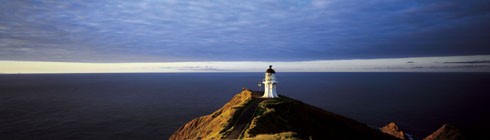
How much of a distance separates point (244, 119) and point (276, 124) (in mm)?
5137

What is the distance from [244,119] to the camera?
40.4 m

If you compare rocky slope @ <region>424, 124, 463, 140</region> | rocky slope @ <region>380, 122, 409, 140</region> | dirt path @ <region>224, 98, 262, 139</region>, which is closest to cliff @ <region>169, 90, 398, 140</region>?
dirt path @ <region>224, 98, 262, 139</region>

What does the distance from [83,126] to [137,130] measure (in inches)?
614

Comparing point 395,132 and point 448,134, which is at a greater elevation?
point 448,134

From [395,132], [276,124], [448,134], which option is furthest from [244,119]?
[448,134]

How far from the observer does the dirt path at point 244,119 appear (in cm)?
3453

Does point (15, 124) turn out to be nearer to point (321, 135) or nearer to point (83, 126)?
point (83, 126)

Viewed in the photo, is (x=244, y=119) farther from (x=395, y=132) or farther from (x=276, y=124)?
(x=395, y=132)

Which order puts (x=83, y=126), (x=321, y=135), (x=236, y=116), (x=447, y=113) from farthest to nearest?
1. (x=447, y=113)
2. (x=83, y=126)
3. (x=236, y=116)
4. (x=321, y=135)

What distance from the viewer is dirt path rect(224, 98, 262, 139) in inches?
1359

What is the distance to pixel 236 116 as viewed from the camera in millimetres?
42094

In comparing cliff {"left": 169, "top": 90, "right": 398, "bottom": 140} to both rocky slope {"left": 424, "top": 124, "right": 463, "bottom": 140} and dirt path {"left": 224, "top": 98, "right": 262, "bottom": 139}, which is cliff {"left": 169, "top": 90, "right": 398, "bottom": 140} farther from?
rocky slope {"left": 424, "top": 124, "right": 463, "bottom": 140}

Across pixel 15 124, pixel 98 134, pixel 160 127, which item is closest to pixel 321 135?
pixel 160 127

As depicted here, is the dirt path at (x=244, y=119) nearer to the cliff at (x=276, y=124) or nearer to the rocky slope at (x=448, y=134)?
the cliff at (x=276, y=124)
